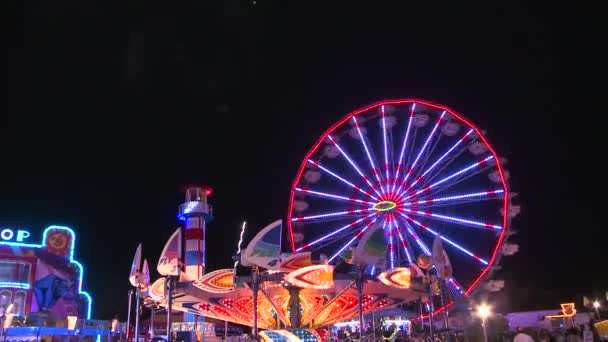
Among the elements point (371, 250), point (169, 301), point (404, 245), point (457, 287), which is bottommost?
point (169, 301)

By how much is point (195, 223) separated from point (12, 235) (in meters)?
19.0

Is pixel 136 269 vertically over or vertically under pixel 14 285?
under

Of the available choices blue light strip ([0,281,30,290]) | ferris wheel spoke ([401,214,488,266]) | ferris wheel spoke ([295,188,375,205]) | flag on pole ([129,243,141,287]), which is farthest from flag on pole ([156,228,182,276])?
blue light strip ([0,281,30,290])

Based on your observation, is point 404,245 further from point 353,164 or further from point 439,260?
point 439,260

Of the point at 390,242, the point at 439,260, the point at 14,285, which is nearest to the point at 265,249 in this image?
the point at 439,260

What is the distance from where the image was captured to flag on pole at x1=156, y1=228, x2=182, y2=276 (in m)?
23.9

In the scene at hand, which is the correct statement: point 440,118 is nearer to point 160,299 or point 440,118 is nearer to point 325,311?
point 325,311

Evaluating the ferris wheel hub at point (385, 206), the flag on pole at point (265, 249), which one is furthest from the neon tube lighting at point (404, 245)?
the flag on pole at point (265, 249)

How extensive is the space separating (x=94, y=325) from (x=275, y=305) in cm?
2975

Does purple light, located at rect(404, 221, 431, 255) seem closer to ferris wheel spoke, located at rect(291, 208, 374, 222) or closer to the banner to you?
ferris wheel spoke, located at rect(291, 208, 374, 222)

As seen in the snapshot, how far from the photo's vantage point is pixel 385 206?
3666cm

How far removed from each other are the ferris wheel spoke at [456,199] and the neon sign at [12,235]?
32.8 meters

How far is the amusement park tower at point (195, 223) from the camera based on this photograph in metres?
39.4

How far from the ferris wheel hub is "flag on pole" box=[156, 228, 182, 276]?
1538 cm
